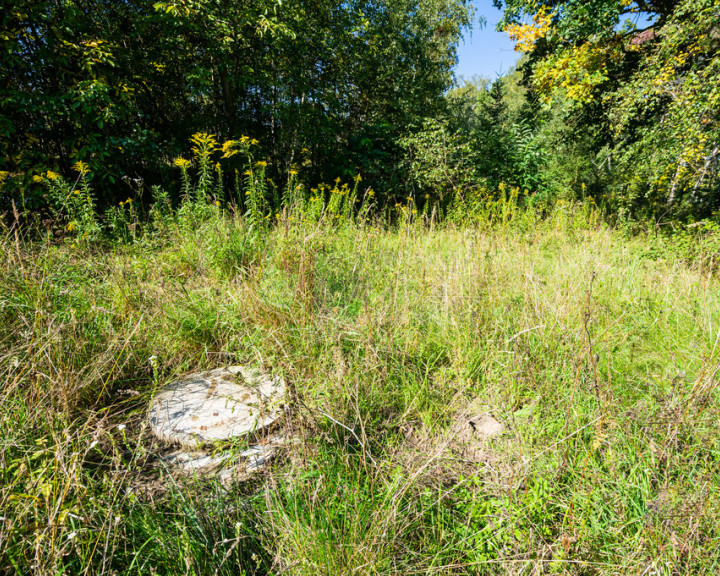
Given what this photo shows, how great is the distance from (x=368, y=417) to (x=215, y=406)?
0.91 m

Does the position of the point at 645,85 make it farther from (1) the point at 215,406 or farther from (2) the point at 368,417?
(1) the point at 215,406

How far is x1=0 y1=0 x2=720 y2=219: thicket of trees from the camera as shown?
4.32 metres

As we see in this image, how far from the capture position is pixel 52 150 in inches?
194

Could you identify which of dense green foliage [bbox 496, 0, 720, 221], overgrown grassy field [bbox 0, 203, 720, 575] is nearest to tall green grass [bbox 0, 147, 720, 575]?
overgrown grassy field [bbox 0, 203, 720, 575]

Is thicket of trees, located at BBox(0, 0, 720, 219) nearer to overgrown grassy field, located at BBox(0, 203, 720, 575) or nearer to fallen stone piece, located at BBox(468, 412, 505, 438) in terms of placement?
overgrown grassy field, located at BBox(0, 203, 720, 575)

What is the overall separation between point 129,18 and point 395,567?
8.32 meters

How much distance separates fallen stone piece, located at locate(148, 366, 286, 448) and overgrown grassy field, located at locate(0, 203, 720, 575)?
3.7 inches

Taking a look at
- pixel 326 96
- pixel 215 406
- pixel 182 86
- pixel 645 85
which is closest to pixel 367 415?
pixel 215 406

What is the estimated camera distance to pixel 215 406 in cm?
198

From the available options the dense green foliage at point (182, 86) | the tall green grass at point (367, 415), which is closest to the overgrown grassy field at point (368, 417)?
the tall green grass at point (367, 415)

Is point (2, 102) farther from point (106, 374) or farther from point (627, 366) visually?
point (627, 366)

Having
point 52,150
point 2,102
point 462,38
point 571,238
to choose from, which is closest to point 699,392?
point 571,238

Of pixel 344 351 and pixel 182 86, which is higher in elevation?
pixel 182 86

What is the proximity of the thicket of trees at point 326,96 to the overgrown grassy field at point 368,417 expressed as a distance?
7.25 feet
